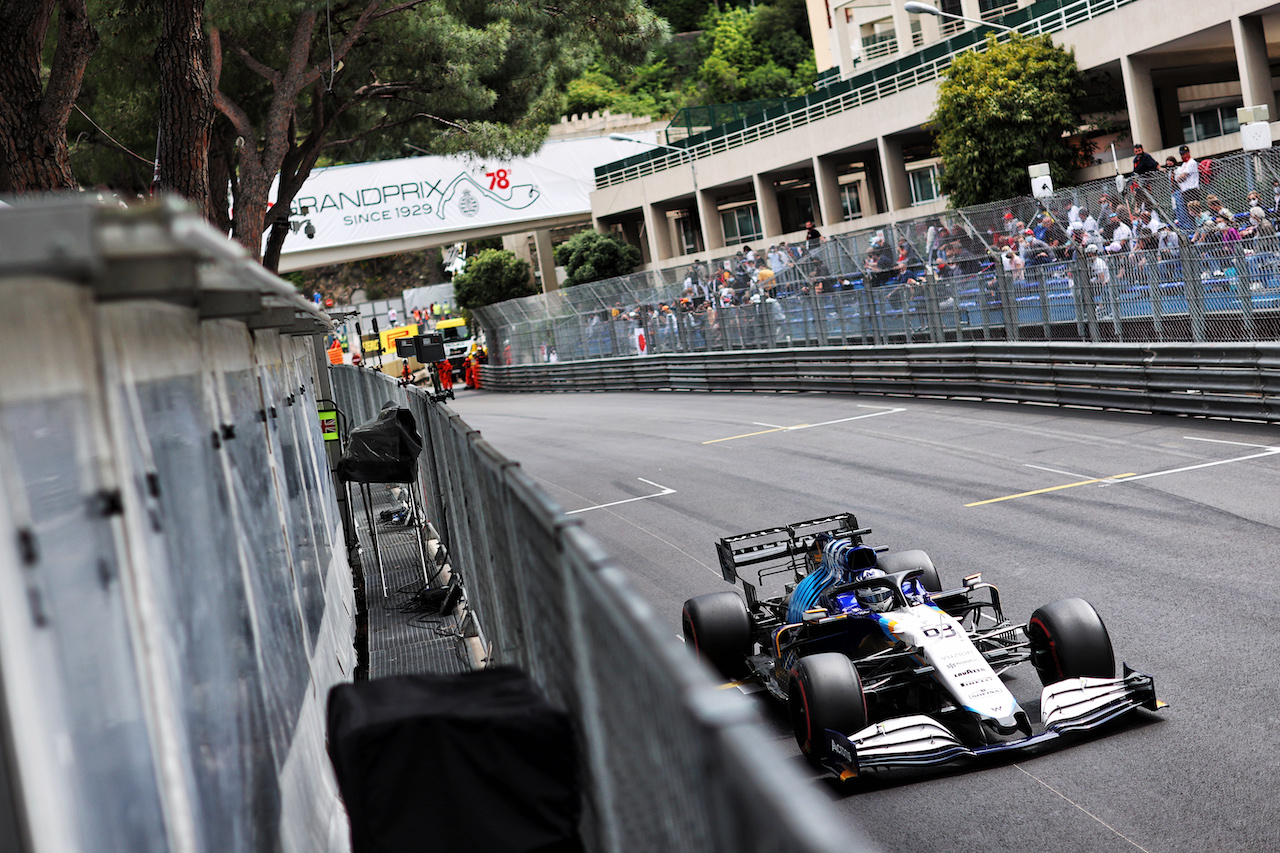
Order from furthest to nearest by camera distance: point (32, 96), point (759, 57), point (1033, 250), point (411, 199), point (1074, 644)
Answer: point (759, 57), point (411, 199), point (1033, 250), point (32, 96), point (1074, 644)

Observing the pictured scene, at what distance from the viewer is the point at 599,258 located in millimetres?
55500

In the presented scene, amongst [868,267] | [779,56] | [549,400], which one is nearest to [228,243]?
[868,267]

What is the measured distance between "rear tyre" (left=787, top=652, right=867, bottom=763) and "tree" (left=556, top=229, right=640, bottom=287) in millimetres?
49029

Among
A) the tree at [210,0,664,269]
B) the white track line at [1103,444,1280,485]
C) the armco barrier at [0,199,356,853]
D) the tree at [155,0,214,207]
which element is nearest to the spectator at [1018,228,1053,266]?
the white track line at [1103,444,1280,485]

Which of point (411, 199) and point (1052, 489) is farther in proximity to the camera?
point (411, 199)

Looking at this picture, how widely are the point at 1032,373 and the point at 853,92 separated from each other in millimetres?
25094

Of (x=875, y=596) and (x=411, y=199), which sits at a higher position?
(x=411, y=199)

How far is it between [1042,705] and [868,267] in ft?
62.0

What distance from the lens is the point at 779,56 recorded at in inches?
3625

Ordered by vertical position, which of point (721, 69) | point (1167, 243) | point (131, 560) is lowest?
point (131, 560)

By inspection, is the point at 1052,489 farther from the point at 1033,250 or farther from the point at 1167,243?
the point at 1033,250

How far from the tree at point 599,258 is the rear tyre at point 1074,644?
48.7 metres

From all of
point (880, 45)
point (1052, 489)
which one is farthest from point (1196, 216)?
point (880, 45)

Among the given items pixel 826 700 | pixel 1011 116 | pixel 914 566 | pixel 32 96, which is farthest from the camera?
pixel 1011 116
